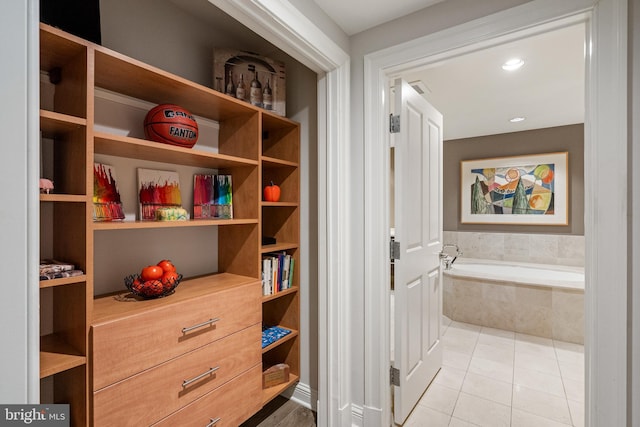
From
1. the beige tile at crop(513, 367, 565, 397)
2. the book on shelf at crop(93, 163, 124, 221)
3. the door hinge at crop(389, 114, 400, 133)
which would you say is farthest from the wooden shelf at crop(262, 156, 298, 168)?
the beige tile at crop(513, 367, 565, 397)

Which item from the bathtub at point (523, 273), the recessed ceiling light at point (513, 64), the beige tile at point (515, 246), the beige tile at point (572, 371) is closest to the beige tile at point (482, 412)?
the beige tile at point (572, 371)

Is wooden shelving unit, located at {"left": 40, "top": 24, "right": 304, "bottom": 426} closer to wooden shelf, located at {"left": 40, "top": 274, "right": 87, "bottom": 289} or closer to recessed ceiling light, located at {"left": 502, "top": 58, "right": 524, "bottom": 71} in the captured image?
wooden shelf, located at {"left": 40, "top": 274, "right": 87, "bottom": 289}

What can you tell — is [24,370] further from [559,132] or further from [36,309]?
[559,132]

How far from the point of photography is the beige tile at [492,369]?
238 cm

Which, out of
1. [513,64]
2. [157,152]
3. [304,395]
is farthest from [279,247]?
[513,64]

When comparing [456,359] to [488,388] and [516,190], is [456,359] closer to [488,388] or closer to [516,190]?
[488,388]

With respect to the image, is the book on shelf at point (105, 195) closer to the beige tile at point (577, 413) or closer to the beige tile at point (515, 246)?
the beige tile at point (577, 413)

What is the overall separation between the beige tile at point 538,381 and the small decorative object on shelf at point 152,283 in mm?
2579

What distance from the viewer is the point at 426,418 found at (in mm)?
1910

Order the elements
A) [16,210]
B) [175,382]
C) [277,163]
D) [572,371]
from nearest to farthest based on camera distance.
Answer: [16,210]
[175,382]
[277,163]
[572,371]

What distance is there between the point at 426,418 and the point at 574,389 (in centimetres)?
125

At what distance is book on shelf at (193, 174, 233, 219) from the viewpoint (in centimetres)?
174

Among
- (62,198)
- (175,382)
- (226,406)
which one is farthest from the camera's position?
(226,406)

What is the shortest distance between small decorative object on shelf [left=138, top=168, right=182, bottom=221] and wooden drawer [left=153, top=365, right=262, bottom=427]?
91cm
